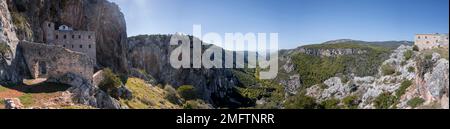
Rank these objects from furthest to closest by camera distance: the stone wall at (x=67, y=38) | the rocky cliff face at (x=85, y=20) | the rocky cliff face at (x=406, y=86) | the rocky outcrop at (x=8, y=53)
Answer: the stone wall at (x=67, y=38) → the rocky cliff face at (x=406, y=86) → the rocky cliff face at (x=85, y=20) → the rocky outcrop at (x=8, y=53)

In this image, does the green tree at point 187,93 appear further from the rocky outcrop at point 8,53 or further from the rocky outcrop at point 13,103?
the rocky outcrop at point 13,103

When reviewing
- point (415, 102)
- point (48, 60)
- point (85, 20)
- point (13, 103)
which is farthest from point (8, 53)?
point (415, 102)

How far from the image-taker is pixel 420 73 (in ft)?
274

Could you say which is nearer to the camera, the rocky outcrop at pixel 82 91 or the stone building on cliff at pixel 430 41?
the rocky outcrop at pixel 82 91

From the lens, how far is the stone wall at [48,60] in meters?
53.2

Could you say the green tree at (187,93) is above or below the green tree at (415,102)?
below

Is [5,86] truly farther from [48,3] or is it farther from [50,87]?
[48,3]

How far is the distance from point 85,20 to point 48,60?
33619 mm

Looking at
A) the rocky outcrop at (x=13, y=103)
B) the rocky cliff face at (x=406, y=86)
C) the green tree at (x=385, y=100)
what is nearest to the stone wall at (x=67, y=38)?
the rocky outcrop at (x=13, y=103)

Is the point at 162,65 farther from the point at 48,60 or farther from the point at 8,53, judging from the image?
the point at 8,53

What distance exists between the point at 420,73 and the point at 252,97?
120 m

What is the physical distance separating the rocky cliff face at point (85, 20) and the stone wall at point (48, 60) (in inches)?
203

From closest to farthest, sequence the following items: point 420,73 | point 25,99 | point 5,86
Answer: point 25,99, point 5,86, point 420,73
